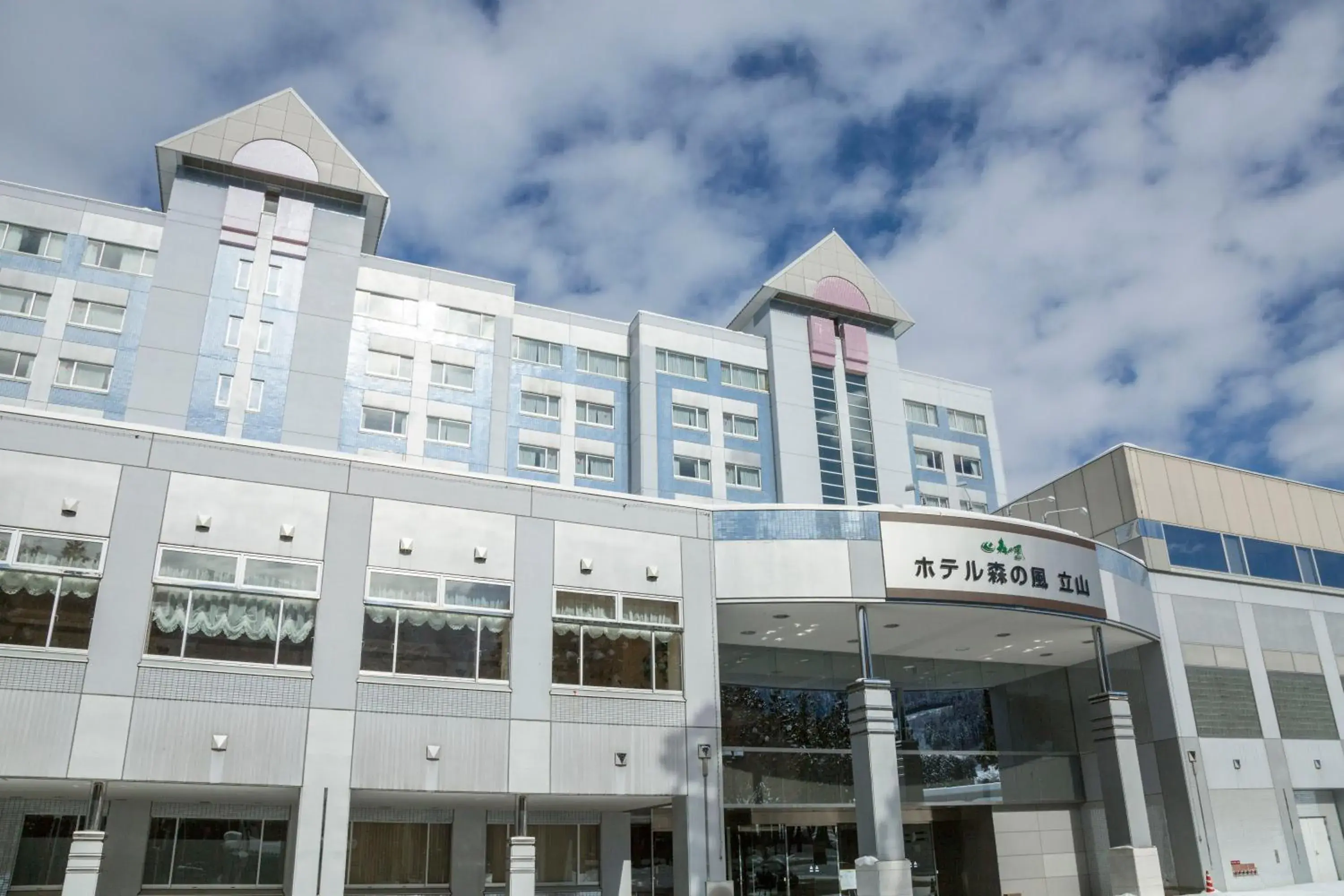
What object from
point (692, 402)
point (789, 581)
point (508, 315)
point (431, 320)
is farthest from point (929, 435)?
point (789, 581)

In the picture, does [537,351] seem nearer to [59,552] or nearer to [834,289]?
[834,289]

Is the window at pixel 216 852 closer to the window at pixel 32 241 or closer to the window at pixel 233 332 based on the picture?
the window at pixel 233 332

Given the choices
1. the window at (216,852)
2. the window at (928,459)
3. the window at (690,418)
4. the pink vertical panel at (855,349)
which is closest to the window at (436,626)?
the window at (216,852)

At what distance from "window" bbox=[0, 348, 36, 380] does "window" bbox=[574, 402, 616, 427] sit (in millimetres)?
22074

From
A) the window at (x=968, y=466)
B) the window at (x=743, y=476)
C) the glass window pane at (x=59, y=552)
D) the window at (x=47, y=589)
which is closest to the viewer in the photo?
the window at (x=47, y=589)

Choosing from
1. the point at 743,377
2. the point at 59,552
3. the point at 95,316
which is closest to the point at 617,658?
the point at 59,552

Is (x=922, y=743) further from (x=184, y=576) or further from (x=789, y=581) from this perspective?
(x=184, y=576)

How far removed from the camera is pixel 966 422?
58.2m

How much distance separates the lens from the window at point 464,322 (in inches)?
1839

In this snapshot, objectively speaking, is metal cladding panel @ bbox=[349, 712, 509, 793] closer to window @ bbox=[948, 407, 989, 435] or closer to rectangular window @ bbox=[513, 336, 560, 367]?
rectangular window @ bbox=[513, 336, 560, 367]

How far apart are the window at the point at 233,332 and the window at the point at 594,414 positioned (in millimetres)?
14775

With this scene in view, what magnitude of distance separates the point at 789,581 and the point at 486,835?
935 cm

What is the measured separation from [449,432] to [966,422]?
2929 cm

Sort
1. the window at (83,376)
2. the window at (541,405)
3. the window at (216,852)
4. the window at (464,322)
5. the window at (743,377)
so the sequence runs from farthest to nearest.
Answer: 1. the window at (743,377)
2. the window at (541,405)
3. the window at (464,322)
4. the window at (83,376)
5. the window at (216,852)
